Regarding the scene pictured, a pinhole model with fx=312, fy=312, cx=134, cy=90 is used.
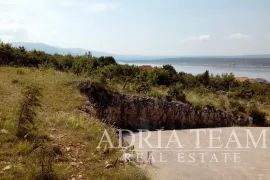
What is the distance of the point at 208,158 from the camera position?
8.95 meters

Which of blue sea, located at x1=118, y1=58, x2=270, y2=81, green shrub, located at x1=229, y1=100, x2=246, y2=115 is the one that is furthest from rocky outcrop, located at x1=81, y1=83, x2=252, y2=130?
blue sea, located at x1=118, y1=58, x2=270, y2=81

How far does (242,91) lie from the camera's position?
21000 millimetres

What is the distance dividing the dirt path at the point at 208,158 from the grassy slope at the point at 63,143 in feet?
5.42

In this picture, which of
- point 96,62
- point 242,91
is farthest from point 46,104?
point 242,91

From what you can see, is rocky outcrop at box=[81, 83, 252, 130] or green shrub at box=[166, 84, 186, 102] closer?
rocky outcrop at box=[81, 83, 252, 130]

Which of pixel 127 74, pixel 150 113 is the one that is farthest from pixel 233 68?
pixel 150 113

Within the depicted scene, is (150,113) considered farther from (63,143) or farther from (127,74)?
(63,143)

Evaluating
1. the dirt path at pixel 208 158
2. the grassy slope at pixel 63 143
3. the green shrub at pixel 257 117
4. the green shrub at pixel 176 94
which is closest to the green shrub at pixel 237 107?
the green shrub at pixel 257 117

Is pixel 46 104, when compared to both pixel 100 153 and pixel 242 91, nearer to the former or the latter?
pixel 100 153

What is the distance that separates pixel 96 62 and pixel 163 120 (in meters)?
6.88

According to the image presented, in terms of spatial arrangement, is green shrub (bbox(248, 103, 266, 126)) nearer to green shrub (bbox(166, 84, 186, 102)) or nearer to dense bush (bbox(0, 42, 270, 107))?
dense bush (bbox(0, 42, 270, 107))

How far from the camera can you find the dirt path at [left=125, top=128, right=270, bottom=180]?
7.63 m

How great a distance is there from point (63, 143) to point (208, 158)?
453cm

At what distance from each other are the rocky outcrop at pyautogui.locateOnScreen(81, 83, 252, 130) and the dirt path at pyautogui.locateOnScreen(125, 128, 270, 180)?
1.52 meters
